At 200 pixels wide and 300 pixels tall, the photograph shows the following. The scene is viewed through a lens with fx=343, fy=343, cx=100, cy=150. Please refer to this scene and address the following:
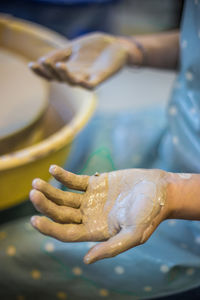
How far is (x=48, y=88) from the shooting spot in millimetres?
1166

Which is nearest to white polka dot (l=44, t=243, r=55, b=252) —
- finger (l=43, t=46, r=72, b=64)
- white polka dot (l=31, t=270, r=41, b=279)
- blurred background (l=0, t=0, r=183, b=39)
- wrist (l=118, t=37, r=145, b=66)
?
white polka dot (l=31, t=270, r=41, b=279)

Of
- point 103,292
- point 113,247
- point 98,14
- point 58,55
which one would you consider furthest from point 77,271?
point 98,14

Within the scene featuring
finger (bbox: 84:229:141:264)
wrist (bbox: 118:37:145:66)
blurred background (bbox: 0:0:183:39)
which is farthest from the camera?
blurred background (bbox: 0:0:183:39)

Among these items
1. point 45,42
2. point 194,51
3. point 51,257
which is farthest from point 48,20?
point 51,257

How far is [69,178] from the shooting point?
0.57m

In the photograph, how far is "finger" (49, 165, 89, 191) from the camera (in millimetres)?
567

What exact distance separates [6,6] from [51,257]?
1557mm

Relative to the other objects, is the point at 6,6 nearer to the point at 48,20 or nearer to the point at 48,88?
the point at 48,20

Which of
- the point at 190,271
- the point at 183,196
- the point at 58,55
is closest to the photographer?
the point at 183,196

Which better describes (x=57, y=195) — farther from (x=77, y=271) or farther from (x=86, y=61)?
(x=86, y=61)

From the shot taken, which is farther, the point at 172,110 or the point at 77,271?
the point at 172,110

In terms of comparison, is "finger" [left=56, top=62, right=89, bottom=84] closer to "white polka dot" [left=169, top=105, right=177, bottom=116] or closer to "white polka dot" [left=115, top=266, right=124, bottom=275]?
"white polka dot" [left=169, top=105, right=177, bottom=116]

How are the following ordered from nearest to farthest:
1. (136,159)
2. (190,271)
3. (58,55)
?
(190,271), (58,55), (136,159)

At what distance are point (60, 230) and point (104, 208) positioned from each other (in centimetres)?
9
